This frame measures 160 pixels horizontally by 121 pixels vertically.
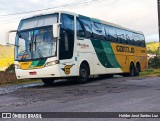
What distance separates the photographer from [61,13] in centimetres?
1523

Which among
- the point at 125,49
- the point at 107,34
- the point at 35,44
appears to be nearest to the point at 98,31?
the point at 107,34

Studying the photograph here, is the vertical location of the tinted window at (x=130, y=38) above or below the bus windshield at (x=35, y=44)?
above

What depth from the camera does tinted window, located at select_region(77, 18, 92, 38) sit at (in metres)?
16.4

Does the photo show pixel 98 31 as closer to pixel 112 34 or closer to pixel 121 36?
pixel 112 34

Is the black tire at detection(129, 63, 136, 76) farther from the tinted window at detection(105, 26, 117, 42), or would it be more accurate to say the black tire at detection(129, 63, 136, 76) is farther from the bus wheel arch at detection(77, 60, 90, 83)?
the bus wheel arch at detection(77, 60, 90, 83)

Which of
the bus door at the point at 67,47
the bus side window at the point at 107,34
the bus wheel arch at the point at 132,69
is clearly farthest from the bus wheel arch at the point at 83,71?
the bus wheel arch at the point at 132,69

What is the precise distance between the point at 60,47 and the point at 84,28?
8.51ft

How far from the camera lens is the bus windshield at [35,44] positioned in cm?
1477

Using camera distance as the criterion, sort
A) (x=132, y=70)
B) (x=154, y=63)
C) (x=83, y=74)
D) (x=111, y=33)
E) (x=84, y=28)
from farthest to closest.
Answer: (x=154, y=63) < (x=132, y=70) < (x=111, y=33) < (x=84, y=28) < (x=83, y=74)

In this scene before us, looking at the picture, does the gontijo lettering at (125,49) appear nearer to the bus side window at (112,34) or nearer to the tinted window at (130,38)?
the tinted window at (130,38)

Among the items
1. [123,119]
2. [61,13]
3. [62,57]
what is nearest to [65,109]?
[123,119]

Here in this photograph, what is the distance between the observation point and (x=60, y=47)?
14.8m

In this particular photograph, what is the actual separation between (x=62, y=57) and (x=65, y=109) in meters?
7.02

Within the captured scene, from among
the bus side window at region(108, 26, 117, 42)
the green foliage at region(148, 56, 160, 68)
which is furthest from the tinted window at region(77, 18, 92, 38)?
the green foliage at region(148, 56, 160, 68)
